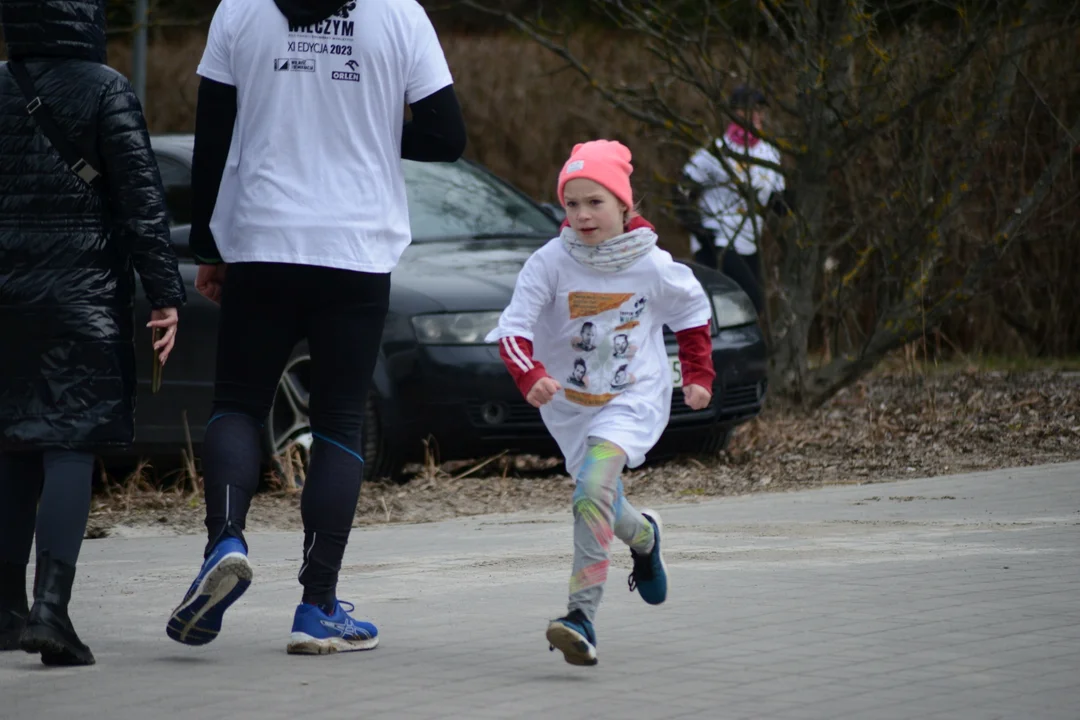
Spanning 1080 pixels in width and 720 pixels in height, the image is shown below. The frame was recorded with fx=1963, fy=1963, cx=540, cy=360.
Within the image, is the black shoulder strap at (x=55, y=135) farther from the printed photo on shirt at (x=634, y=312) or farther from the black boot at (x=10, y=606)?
the printed photo on shirt at (x=634, y=312)

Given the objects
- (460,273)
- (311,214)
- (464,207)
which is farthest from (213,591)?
(464,207)

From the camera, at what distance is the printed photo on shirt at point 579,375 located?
507 cm

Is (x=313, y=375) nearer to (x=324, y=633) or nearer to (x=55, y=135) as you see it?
(x=324, y=633)

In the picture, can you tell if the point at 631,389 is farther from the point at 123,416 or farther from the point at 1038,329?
the point at 1038,329

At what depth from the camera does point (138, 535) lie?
25.0ft

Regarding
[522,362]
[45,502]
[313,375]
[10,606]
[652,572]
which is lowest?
[10,606]

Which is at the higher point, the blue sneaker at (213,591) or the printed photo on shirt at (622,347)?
the printed photo on shirt at (622,347)

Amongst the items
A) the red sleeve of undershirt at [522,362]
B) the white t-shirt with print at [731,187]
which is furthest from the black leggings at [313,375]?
the white t-shirt with print at [731,187]


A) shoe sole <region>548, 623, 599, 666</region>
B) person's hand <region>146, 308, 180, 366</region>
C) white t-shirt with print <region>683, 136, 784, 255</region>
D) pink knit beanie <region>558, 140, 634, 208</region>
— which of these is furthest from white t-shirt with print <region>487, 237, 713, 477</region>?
white t-shirt with print <region>683, 136, 784, 255</region>

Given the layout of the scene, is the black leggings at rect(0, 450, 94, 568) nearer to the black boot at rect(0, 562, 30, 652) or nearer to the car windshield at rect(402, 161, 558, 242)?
the black boot at rect(0, 562, 30, 652)

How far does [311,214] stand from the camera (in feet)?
16.0

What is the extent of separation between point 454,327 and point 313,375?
337cm

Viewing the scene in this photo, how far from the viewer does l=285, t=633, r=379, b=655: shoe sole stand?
490 centimetres

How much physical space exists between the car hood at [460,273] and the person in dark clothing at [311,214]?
3299 millimetres
